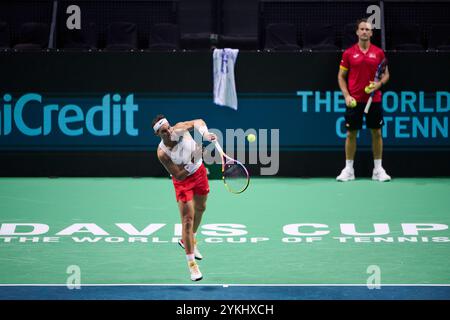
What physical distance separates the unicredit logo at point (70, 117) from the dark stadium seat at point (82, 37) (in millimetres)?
2448

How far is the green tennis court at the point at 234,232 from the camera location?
30.2 feet

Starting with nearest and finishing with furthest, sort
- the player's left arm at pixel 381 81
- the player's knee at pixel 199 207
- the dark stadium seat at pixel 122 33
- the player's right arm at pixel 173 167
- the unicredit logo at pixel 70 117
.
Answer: the player's right arm at pixel 173 167, the player's knee at pixel 199 207, the player's left arm at pixel 381 81, the unicredit logo at pixel 70 117, the dark stadium seat at pixel 122 33

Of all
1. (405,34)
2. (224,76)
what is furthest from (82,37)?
(405,34)

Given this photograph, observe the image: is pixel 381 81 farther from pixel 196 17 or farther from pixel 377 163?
pixel 196 17

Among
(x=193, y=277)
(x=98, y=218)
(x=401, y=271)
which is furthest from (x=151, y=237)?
(x=401, y=271)

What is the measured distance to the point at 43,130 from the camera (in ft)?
49.1

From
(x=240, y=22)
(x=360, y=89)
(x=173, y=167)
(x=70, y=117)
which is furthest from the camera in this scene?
(x=240, y=22)

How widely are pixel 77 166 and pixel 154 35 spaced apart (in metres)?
3.48

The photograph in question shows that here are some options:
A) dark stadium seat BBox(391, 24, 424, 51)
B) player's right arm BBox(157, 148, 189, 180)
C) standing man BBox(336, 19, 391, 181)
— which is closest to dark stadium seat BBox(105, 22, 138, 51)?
dark stadium seat BBox(391, 24, 424, 51)

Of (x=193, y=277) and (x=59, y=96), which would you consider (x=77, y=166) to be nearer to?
(x=59, y=96)

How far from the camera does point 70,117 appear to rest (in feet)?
49.0

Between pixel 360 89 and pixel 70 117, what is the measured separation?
13.5 ft

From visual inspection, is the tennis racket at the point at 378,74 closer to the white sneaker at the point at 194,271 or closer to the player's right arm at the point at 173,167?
the player's right arm at the point at 173,167

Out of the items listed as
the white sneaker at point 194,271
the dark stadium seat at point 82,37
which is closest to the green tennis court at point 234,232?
the white sneaker at point 194,271
